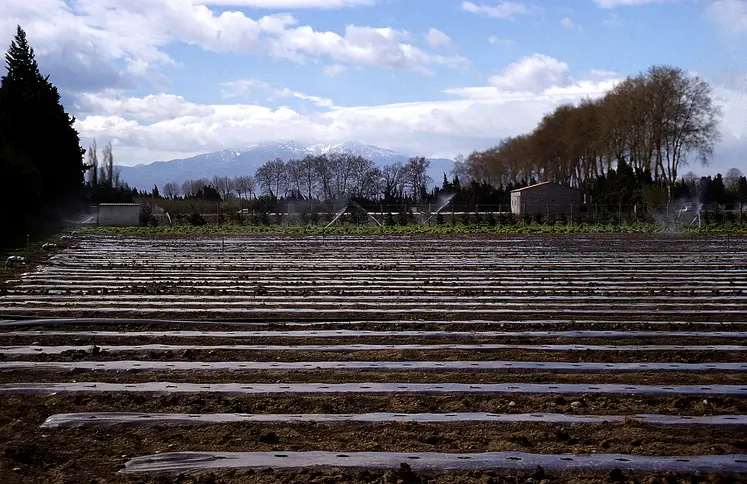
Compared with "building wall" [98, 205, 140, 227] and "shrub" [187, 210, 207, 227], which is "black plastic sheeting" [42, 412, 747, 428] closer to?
"shrub" [187, 210, 207, 227]

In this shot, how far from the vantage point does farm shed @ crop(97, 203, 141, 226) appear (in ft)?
143

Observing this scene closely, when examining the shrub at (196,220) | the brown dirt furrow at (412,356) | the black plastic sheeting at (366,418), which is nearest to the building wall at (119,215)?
the shrub at (196,220)

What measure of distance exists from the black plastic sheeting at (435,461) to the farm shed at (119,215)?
40.9m

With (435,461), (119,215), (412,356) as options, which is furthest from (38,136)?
(435,461)

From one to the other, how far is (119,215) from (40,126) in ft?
22.2

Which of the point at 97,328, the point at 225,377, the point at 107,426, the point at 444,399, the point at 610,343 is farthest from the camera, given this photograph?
the point at 97,328

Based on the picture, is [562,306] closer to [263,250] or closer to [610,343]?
[610,343]

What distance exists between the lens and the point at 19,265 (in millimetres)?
18094

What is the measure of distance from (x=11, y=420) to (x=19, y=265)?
1389 centimetres

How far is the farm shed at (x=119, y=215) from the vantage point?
43.6 m

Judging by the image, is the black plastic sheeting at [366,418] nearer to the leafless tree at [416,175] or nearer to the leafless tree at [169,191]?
Result: the leafless tree at [416,175]

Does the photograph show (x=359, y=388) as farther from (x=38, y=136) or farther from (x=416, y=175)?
(x=416, y=175)

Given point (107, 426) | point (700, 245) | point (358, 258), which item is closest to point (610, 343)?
point (107, 426)

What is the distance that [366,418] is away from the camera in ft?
18.2
